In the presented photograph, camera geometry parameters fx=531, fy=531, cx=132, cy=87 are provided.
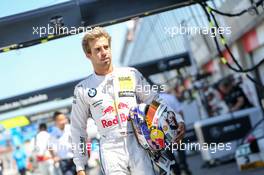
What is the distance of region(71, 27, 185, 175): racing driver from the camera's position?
3.83 m

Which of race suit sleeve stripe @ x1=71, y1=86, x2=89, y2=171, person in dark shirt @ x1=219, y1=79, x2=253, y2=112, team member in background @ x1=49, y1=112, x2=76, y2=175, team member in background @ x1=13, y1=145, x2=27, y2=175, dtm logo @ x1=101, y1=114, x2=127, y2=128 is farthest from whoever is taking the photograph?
team member in background @ x1=13, y1=145, x2=27, y2=175

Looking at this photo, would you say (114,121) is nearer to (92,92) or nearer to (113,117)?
(113,117)

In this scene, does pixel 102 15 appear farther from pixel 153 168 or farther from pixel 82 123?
pixel 153 168

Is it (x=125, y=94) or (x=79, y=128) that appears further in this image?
(x=79, y=128)

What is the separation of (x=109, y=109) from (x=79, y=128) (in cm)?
36

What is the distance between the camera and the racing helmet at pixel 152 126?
378 centimetres

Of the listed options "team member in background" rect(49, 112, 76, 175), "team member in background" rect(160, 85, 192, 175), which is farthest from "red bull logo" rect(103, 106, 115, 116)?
"team member in background" rect(49, 112, 76, 175)

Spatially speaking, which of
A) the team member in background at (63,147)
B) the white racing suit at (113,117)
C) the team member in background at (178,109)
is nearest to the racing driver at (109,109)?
the white racing suit at (113,117)

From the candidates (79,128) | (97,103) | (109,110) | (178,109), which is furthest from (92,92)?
(178,109)

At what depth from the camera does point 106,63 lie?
13.0ft

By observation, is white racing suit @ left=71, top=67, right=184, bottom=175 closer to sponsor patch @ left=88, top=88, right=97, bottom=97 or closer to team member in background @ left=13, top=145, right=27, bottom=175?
sponsor patch @ left=88, top=88, right=97, bottom=97

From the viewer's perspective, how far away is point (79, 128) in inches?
163

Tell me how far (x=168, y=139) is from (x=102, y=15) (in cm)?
214

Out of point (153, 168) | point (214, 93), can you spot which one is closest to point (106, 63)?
point (153, 168)
